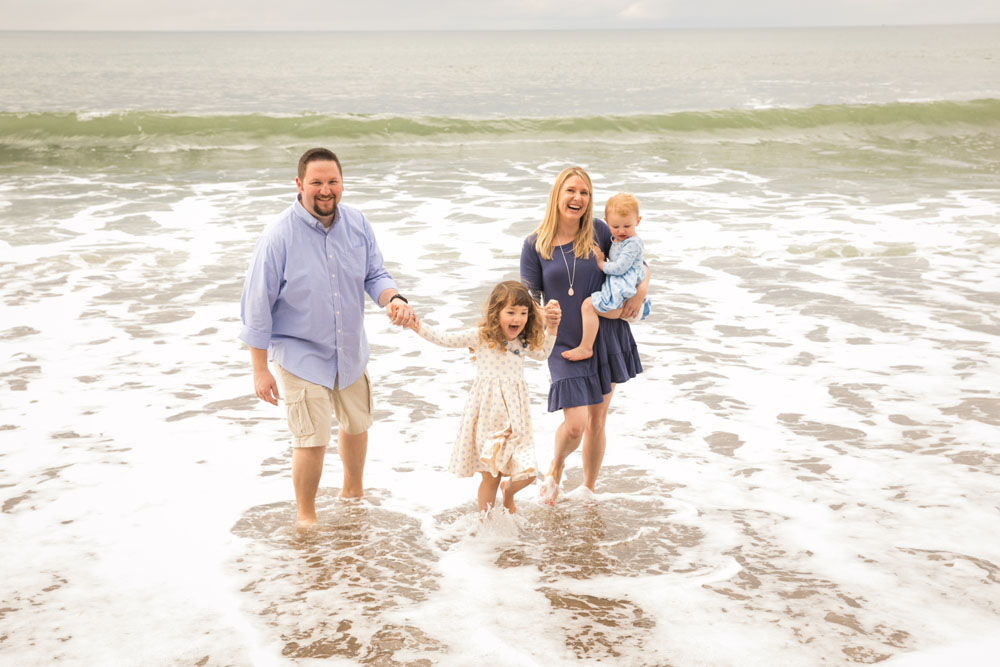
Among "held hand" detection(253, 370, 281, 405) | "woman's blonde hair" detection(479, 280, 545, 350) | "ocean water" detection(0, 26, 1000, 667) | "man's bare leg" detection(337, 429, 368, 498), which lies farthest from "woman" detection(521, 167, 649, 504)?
"held hand" detection(253, 370, 281, 405)

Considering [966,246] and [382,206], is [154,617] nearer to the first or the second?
[966,246]

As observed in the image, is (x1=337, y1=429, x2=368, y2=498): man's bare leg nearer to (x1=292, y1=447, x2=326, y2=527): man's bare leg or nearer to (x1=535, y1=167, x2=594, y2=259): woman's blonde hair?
(x1=292, y1=447, x2=326, y2=527): man's bare leg

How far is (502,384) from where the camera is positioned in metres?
4.52

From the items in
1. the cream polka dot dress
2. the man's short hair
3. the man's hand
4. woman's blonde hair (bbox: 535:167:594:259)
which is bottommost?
the cream polka dot dress

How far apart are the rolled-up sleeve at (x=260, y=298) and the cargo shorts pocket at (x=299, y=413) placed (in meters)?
0.29

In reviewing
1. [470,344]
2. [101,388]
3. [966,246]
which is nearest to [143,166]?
[101,388]

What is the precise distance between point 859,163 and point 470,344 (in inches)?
707

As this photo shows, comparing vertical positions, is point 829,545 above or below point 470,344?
below

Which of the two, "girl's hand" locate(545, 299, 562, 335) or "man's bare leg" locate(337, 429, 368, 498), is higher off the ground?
"girl's hand" locate(545, 299, 562, 335)

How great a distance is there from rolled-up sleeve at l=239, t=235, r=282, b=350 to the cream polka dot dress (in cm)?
73

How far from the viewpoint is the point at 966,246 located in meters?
11.3

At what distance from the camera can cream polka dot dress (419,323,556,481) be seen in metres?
4.45

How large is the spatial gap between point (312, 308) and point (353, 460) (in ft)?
3.18

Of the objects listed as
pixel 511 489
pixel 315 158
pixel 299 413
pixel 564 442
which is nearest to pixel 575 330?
pixel 564 442
